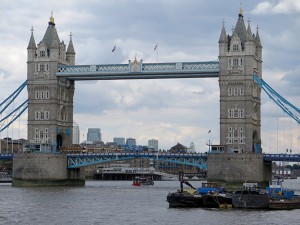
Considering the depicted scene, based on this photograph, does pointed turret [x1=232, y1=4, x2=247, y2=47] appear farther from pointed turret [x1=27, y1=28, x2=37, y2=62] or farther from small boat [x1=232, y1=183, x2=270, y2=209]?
small boat [x1=232, y1=183, x2=270, y2=209]

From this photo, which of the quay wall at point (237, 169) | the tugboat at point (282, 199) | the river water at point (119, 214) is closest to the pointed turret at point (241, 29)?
the quay wall at point (237, 169)

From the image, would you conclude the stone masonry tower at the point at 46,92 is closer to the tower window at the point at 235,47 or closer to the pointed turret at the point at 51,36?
the pointed turret at the point at 51,36

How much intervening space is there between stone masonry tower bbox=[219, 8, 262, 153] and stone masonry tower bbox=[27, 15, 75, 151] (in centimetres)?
3214

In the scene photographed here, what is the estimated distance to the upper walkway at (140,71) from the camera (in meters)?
146

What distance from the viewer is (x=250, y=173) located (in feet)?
448

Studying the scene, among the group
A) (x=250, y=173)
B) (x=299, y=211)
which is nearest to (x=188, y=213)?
(x=299, y=211)

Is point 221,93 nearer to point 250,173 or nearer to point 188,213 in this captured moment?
point 250,173

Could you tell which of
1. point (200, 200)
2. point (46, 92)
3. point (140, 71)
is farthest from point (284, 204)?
point (46, 92)

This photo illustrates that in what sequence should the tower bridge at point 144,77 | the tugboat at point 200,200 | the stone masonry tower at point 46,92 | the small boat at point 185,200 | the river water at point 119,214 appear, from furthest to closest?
the stone masonry tower at point 46,92, the tower bridge at point 144,77, the small boat at point 185,200, the tugboat at point 200,200, the river water at point 119,214

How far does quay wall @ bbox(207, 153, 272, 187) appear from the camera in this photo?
447 ft

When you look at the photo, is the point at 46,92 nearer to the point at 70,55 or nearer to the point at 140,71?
the point at 70,55

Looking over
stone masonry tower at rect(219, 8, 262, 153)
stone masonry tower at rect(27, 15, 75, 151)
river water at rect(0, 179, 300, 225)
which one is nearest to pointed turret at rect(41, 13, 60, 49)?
stone masonry tower at rect(27, 15, 75, 151)

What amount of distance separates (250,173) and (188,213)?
51249 mm

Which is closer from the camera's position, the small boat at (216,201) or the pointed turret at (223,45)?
the small boat at (216,201)
